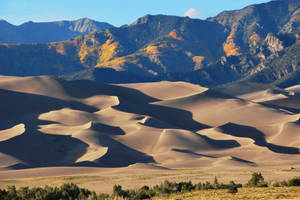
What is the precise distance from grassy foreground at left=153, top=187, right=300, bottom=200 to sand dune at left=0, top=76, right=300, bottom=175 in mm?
32093

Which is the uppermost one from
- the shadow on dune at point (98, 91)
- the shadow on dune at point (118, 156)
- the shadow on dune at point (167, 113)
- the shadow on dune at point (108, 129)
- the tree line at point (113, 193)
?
the shadow on dune at point (98, 91)

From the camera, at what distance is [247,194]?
33.2 m

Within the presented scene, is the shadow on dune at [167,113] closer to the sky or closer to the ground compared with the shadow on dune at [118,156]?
closer to the sky

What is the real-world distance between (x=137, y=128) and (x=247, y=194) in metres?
69.3

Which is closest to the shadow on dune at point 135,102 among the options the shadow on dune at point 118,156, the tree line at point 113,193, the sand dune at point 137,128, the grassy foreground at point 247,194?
the sand dune at point 137,128

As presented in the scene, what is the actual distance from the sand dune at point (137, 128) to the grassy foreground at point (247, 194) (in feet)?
105

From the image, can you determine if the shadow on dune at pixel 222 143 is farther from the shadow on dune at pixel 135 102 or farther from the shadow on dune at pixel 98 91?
the shadow on dune at pixel 98 91

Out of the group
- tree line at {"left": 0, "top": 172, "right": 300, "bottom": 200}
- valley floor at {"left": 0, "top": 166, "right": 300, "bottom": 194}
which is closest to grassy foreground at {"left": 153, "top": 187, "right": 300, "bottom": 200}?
tree line at {"left": 0, "top": 172, "right": 300, "bottom": 200}

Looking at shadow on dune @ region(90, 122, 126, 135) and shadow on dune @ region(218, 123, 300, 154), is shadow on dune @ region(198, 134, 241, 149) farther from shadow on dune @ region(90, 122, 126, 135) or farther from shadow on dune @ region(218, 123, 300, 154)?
shadow on dune @ region(90, 122, 126, 135)

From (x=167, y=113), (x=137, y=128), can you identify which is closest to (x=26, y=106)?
(x=167, y=113)

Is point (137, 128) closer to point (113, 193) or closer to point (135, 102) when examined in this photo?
point (135, 102)

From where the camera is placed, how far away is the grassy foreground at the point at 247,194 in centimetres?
3130

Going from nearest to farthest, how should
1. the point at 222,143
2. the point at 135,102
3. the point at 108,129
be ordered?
the point at 222,143
the point at 108,129
the point at 135,102

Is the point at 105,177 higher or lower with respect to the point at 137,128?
lower
